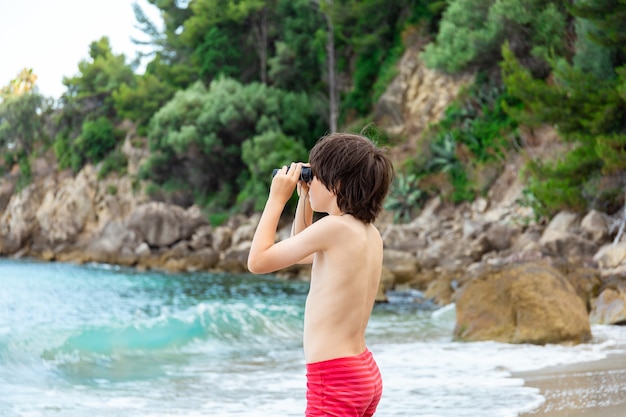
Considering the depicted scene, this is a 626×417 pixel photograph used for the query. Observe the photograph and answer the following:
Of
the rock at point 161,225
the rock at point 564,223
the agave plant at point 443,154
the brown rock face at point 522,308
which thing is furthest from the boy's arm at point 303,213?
the rock at point 161,225

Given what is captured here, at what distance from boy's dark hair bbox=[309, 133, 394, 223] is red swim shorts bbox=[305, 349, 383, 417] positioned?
470 millimetres

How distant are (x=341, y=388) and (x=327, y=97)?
30642 mm

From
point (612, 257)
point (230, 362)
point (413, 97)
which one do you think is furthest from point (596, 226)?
point (413, 97)

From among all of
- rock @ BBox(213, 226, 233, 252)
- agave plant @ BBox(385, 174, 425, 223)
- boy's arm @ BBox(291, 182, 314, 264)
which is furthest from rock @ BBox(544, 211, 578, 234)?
rock @ BBox(213, 226, 233, 252)

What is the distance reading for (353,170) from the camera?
2209mm

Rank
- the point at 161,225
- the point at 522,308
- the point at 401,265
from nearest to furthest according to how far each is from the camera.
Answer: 1. the point at 522,308
2. the point at 401,265
3. the point at 161,225

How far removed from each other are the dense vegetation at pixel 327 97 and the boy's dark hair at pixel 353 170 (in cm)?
1115

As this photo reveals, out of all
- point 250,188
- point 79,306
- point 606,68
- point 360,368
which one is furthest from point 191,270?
point 360,368

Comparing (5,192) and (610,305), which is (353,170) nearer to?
(610,305)

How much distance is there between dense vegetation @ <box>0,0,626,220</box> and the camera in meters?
14.3

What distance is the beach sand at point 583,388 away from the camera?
4.24 meters

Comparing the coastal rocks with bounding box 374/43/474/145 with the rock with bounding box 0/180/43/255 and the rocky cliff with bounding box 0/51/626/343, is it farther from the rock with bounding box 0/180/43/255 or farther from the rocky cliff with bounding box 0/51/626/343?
the rock with bounding box 0/180/43/255

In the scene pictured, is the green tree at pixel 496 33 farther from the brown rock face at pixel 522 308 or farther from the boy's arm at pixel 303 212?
the boy's arm at pixel 303 212

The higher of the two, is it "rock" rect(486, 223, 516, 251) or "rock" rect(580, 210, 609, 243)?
"rock" rect(580, 210, 609, 243)
